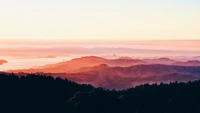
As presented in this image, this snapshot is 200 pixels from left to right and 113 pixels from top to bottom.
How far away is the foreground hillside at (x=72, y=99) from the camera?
105 metres

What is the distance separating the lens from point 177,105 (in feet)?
409

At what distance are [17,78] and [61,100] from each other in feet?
61.6

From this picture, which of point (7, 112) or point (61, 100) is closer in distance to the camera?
point (7, 112)

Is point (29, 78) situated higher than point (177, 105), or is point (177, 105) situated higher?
point (29, 78)

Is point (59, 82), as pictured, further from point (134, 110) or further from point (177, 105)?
point (177, 105)

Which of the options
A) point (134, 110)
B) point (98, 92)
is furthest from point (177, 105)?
point (98, 92)

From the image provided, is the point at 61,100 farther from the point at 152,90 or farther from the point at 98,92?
the point at 152,90

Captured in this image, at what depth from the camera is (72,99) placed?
366 feet

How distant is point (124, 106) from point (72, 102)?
17309mm

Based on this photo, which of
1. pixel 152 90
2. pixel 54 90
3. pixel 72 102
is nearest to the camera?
pixel 72 102

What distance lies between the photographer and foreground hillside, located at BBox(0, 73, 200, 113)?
346ft

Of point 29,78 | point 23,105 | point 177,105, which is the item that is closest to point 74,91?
point 29,78

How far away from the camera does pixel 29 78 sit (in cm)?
12356

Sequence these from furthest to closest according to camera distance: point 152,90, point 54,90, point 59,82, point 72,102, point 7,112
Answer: point 152,90, point 59,82, point 54,90, point 72,102, point 7,112
